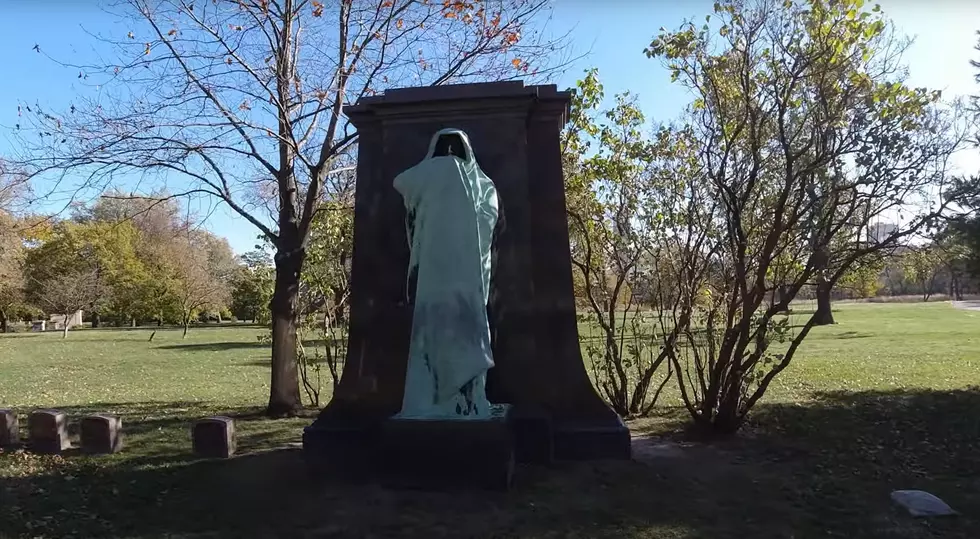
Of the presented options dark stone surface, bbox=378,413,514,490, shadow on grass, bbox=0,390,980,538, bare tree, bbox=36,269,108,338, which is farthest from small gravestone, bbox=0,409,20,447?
bare tree, bbox=36,269,108,338

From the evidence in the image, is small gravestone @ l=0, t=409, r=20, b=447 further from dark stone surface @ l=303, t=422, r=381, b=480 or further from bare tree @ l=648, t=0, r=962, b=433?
bare tree @ l=648, t=0, r=962, b=433

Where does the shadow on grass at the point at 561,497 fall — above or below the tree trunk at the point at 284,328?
below

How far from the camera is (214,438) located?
775 cm

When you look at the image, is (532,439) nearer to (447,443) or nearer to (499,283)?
(447,443)

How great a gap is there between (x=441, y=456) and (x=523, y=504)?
79 cm

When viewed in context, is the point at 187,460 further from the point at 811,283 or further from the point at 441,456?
the point at 811,283

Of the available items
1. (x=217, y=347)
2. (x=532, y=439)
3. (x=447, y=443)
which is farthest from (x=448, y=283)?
(x=217, y=347)

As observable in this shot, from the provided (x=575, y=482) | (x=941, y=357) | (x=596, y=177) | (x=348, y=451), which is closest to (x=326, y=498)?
(x=348, y=451)

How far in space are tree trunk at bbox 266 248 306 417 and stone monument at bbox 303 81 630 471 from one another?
12.2ft

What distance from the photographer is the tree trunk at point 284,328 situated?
1087 cm

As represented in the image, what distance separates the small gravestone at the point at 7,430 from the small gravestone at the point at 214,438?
8.15 feet

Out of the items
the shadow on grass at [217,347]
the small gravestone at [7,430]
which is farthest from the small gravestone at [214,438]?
the shadow on grass at [217,347]

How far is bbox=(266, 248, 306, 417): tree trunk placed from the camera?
10.9m

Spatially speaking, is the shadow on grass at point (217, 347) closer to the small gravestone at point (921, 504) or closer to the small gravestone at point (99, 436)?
the small gravestone at point (99, 436)
